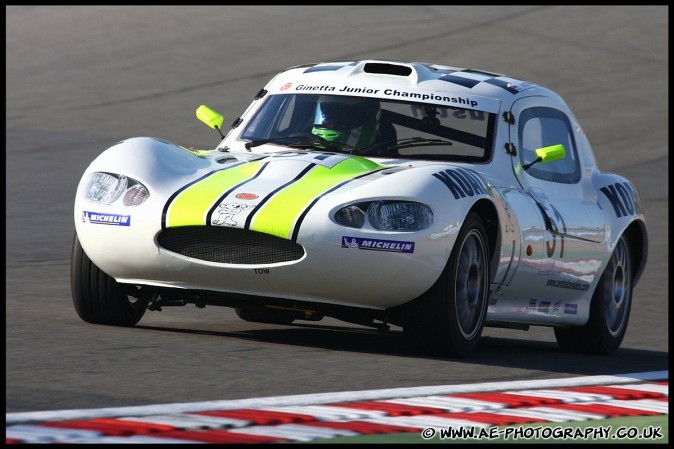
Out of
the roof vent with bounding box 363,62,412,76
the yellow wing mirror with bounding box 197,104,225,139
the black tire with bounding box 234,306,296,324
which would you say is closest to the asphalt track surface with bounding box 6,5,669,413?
the black tire with bounding box 234,306,296,324

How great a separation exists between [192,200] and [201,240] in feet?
0.64

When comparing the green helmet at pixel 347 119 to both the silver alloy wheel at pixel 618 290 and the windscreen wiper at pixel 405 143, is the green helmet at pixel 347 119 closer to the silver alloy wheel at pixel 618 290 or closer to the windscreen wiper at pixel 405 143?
the windscreen wiper at pixel 405 143

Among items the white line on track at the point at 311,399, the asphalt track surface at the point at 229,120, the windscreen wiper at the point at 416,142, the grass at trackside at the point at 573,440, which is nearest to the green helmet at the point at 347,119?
the windscreen wiper at the point at 416,142

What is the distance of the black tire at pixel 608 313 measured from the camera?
9.18m

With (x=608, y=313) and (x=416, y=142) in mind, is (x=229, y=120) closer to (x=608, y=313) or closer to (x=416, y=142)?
(x=608, y=313)

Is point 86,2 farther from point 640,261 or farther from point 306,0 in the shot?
point 640,261

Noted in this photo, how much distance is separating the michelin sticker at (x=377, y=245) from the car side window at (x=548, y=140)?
1949 mm

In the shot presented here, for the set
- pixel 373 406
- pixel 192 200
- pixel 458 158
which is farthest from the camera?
pixel 458 158

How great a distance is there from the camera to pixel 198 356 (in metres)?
6.70

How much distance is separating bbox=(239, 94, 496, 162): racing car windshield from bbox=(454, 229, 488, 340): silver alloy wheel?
3.14 feet

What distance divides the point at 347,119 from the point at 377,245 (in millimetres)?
1702

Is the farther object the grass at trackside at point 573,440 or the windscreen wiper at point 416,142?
the windscreen wiper at point 416,142

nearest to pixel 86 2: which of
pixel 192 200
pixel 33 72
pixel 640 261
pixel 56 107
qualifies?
pixel 33 72

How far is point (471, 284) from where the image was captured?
746 cm
